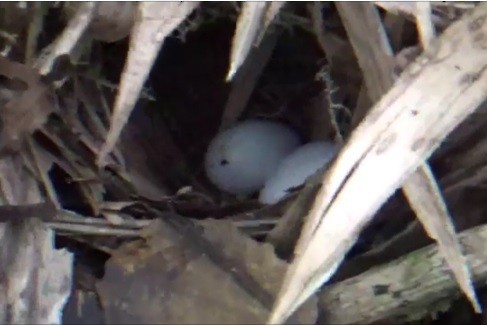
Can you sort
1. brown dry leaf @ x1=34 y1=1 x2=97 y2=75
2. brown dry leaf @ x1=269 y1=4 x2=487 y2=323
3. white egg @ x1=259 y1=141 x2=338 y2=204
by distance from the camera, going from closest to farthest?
brown dry leaf @ x1=269 y1=4 x2=487 y2=323, brown dry leaf @ x1=34 y1=1 x2=97 y2=75, white egg @ x1=259 y1=141 x2=338 y2=204

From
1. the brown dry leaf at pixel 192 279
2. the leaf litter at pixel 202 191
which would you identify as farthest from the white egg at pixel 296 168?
A: the brown dry leaf at pixel 192 279

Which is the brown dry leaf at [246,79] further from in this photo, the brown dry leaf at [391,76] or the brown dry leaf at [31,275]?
the brown dry leaf at [31,275]

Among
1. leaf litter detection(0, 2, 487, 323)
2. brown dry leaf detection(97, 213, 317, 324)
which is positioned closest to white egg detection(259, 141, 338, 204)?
leaf litter detection(0, 2, 487, 323)

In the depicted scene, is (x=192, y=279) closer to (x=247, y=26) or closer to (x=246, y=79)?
(x=247, y=26)

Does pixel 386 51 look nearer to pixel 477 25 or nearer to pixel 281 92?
pixel 477 25

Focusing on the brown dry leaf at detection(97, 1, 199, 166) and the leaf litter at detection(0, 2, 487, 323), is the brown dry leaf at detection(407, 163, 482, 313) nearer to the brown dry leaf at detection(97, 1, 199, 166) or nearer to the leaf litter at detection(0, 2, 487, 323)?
the leaf litter at detection(0, 2, 487, 323)

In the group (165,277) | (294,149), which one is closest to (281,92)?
(294,149)
